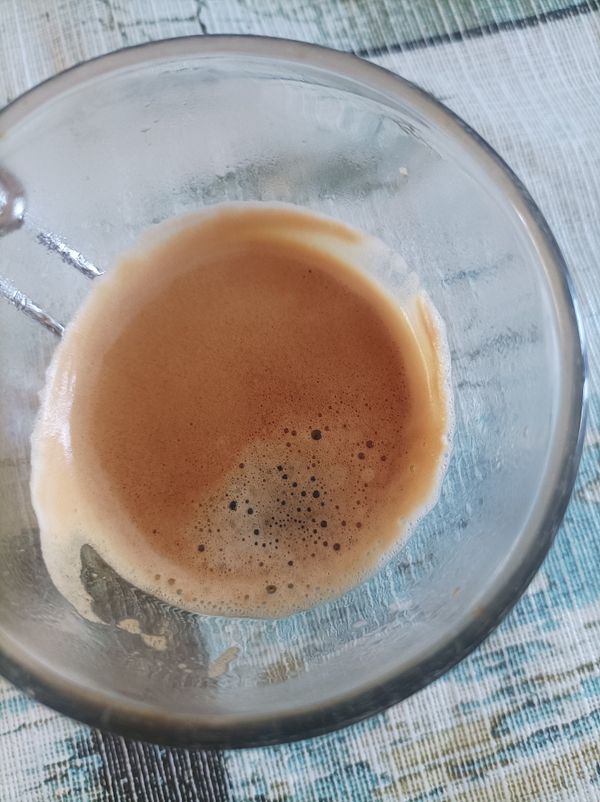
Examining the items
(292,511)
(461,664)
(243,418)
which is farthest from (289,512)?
(461,664)

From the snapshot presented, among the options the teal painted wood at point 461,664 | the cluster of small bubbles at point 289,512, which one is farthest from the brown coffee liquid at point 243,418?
the teal painted wood at point 461,664

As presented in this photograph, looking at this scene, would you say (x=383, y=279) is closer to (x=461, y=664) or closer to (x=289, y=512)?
(x=289, y=512)

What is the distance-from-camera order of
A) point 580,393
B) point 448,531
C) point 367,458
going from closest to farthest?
point 580,393
point 448,531
point 367,458

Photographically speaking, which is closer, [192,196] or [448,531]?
[448,531]

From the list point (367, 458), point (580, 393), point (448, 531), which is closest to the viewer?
point (580, 393)

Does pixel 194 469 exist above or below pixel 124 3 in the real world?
below

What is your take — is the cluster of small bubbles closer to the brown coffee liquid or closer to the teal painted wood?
the brown coffee liquid

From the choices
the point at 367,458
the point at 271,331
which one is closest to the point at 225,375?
the point at 271,331

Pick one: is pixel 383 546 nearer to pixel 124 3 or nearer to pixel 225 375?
pixel 225 375
